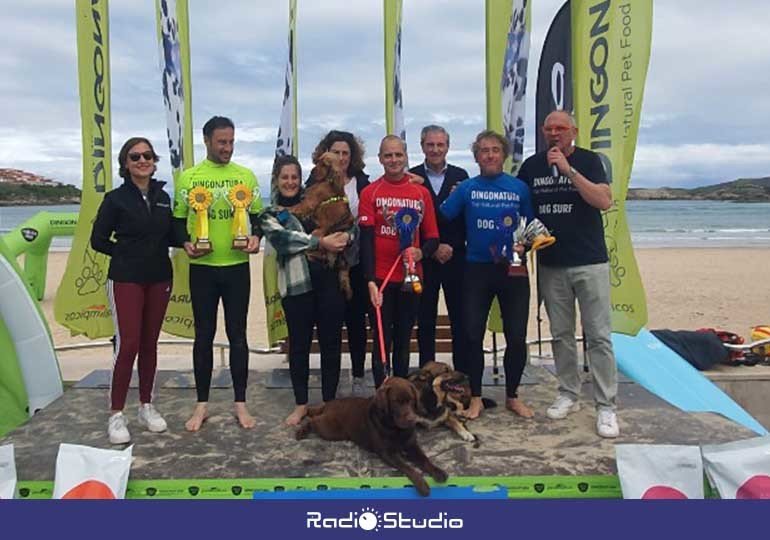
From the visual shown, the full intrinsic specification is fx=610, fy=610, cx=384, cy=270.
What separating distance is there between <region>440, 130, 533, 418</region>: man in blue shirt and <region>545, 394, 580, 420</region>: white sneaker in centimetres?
46

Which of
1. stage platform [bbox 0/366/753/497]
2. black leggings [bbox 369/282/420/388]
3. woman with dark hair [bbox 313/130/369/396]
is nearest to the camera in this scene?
stage platform [bbox 0/366/753/497]

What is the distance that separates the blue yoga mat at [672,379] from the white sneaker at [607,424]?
804 millimetres

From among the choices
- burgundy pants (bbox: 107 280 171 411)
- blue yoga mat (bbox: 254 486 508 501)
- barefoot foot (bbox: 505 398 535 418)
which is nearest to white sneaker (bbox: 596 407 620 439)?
barefoot foot (bbox: 505 398 535 418)

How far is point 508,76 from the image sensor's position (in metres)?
4.78

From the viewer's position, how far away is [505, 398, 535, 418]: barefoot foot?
3927mm

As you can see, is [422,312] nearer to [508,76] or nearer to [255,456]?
[255,456]

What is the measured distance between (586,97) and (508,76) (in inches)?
29.2

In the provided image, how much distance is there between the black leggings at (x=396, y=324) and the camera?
12.4ft

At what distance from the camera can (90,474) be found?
9.55 ft

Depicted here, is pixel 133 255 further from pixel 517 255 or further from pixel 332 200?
pixel 517 255

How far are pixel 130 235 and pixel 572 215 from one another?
2.56 meters

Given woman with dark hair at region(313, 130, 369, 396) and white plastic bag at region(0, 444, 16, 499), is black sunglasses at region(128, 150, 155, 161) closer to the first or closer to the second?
woman with dark hair at region(313, 130, 369, 396)

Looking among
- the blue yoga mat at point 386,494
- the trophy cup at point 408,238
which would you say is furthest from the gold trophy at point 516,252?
the blue yoga mat at point 386,494
